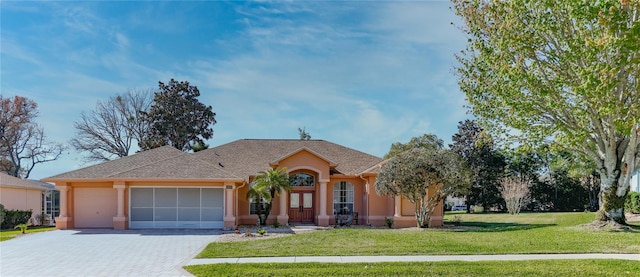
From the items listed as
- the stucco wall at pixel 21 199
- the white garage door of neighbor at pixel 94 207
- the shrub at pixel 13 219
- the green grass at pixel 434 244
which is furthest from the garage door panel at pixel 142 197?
the stucco wall at pixel 21 199

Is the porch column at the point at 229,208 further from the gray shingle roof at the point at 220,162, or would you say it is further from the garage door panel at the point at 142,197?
the garage door panel at the point at 142,197

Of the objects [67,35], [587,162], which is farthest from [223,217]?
[587,162]

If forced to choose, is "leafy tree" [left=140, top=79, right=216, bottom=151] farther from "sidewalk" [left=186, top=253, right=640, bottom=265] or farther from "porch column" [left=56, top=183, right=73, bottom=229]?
"sidewalk" [left=186, top=253, right=640, bottom=265]

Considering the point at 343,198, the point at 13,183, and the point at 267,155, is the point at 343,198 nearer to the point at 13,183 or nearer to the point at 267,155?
the point at 267,155

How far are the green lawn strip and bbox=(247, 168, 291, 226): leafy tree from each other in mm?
11796

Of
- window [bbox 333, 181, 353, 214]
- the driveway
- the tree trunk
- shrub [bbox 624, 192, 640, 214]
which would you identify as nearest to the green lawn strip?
the driveway

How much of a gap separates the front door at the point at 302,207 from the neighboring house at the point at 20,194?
18772 mm

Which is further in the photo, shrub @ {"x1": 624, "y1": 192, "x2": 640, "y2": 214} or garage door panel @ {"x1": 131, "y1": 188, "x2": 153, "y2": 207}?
shrub @ {"x1": 624, "y1": 192, "x2": 640, "y2": 214}

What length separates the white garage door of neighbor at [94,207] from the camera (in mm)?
24000

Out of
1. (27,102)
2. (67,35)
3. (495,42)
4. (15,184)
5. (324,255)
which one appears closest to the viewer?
(324,255)

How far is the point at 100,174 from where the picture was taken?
23.8 metres

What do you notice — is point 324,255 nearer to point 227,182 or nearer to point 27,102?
point 227,182

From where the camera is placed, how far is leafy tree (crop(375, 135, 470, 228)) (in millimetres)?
21422

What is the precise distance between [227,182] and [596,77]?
635 inches
